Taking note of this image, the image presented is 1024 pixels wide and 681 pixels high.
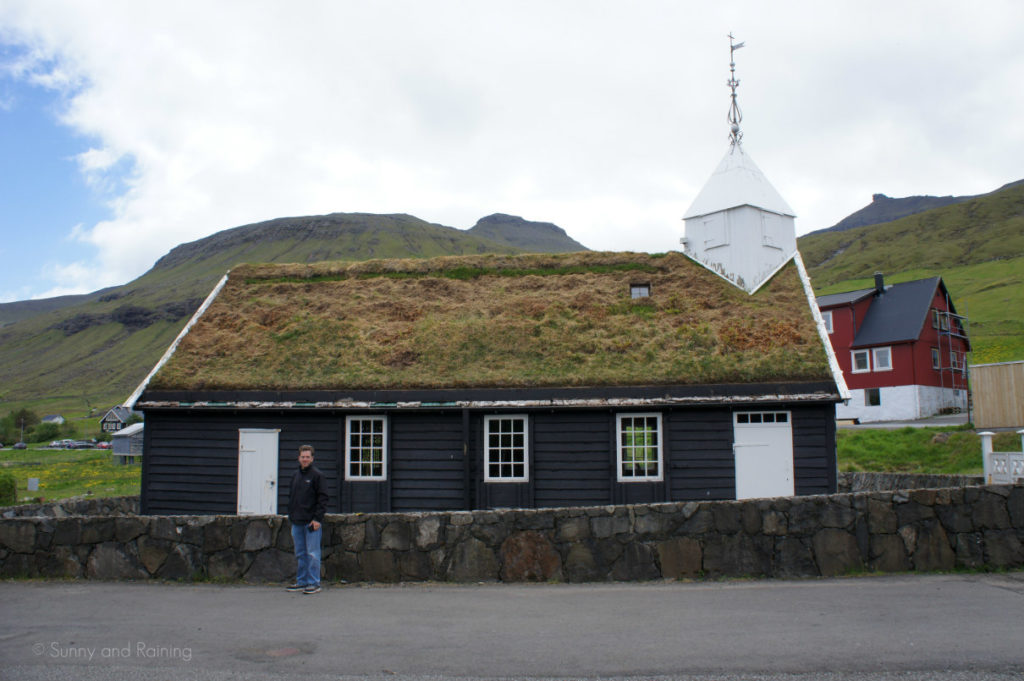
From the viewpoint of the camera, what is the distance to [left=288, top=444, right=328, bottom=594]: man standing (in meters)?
9.73

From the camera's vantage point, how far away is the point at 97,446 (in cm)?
8831

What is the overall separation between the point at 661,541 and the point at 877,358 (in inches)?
1518

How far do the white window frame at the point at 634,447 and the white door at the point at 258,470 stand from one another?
26.1ft

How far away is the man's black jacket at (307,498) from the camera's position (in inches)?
382

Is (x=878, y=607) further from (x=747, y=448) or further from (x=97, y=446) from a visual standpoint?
(x=97, y=446)

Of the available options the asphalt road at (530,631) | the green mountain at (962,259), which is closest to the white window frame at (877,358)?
the green mountain at (962,259)

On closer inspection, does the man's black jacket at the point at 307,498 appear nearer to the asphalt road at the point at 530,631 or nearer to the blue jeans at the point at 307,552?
the blue jeans at the point at 307,552

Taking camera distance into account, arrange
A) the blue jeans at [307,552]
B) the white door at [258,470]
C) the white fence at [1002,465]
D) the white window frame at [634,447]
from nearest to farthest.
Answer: the blue jeans at [307,552]
the white fence at [1002,465]
the white window frame at [634,447]
the white door at [258,470]

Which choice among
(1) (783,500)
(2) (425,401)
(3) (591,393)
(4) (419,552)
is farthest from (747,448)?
(4) (419,552)

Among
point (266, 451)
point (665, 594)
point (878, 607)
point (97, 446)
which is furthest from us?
point (97, 446)

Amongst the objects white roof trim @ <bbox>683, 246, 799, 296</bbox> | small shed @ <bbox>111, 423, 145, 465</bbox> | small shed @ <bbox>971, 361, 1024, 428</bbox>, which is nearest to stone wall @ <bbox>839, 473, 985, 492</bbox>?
white roof trim @ <bbox>683, 246, 799, 296</bbox>

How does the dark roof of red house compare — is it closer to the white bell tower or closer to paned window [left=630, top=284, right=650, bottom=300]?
the white bell tower

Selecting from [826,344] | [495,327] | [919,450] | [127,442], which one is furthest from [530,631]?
[127,442]

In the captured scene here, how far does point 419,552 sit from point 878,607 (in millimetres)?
5785
